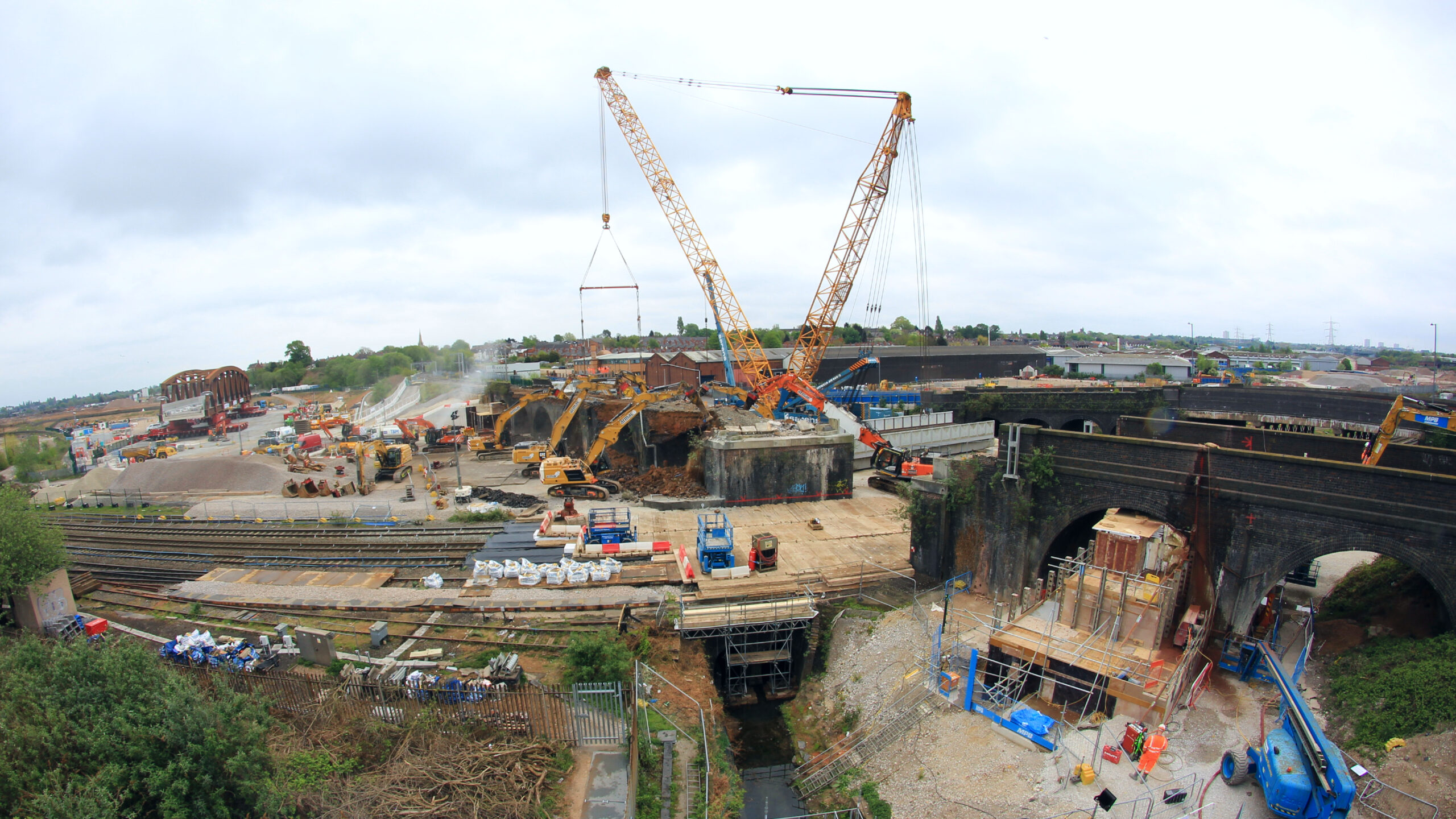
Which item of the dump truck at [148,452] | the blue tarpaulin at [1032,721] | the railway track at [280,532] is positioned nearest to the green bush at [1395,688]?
the blue tarpaulin at [1032,721]

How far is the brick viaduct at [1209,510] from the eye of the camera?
44.1 ft

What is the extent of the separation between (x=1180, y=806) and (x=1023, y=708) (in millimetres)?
3228

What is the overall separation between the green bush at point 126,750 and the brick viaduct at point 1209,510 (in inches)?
728

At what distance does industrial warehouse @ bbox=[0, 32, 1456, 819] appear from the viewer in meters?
10.6

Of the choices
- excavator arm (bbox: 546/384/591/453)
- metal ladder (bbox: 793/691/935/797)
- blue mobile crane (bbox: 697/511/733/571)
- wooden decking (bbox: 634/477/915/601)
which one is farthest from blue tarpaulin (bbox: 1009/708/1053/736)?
excavator arm (bbox: 546/384/591/453)

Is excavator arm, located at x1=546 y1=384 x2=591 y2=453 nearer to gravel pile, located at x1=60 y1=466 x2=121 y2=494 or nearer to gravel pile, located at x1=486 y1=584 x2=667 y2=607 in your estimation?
gravel pile, located at x1=486 y1=584 x2=667 y2=607

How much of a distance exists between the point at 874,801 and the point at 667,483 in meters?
20.1

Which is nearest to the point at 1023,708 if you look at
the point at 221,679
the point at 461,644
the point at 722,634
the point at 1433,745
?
the point at 1433,745

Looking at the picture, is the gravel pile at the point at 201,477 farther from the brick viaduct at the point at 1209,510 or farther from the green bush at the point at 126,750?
the brick viaduct at the point at 1209,510

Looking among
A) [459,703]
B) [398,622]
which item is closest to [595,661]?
[459,703]

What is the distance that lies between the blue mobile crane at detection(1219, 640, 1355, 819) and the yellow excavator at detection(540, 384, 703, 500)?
25.6 m

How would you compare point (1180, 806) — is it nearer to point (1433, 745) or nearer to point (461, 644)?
point (1433, 745)

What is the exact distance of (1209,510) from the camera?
15969 millimetres

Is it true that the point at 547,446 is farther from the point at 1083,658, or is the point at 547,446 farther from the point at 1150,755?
the point at 1150,755
